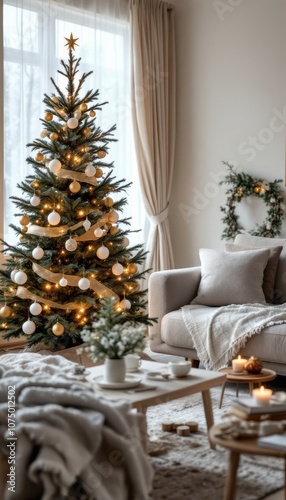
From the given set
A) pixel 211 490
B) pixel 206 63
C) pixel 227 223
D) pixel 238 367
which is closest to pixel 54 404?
pixel 211 490

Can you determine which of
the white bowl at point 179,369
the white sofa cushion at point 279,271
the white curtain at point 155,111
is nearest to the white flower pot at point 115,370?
the white bowl at point 179,369

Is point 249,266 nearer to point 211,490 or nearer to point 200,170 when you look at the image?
point 200,170

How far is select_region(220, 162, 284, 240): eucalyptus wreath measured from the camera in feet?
19.7

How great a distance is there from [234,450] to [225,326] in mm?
2150

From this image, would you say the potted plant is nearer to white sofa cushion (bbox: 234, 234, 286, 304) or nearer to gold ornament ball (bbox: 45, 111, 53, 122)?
gold ornament ball (bbox: 45, 111, 53, 122)

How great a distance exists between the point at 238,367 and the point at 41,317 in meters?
1.61

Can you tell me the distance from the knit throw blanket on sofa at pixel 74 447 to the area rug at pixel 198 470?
0.38m

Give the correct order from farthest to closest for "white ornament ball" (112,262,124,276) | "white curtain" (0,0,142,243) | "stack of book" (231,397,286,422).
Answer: "white curtain" (0,0,142,243), "white ornament ball" (112,262,124,276), "stack of book" (231,397,286,422)

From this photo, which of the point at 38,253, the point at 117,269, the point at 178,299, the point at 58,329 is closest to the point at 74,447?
the point at 58,329

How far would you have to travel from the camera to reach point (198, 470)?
321 cm

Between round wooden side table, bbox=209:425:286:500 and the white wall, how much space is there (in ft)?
11.7

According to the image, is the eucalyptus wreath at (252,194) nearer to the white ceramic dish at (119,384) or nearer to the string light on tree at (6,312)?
the string light on tree at (6,312)

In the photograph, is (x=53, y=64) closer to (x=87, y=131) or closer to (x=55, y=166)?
(x=87, y=131)

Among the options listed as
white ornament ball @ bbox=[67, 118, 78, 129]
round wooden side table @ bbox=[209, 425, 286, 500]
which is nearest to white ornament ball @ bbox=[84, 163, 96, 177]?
white ornament ball @ bbox=[67, 118, 78, 129]
